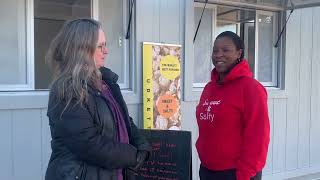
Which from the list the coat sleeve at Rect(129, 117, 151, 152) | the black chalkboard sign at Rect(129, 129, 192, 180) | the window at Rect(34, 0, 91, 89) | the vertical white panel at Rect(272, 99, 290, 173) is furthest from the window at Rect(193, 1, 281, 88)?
the coat sleeve at Rect(129, 117, 151, 152)

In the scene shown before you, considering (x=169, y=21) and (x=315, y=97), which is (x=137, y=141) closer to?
(x=169, y=21)

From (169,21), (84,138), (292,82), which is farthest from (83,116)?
(292,82)

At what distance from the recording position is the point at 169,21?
14.5 ft

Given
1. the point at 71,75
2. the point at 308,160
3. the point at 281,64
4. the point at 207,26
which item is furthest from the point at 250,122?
the point at 308,160

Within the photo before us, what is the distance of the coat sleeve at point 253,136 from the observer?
2.35 meters

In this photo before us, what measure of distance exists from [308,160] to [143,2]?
359 centimetres

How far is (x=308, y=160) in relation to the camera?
5.93 meters

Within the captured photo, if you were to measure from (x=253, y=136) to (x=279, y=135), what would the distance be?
3.34m

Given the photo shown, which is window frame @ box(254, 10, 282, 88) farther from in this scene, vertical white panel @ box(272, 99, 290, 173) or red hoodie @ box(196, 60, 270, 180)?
red hoodie @ box(196, 60, 270, 180)

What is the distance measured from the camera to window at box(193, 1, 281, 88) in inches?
194

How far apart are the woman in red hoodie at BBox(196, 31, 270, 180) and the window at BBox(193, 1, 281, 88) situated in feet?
7.23

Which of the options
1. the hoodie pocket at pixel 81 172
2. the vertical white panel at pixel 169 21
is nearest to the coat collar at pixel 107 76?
the hoodie pocket at pixel 81 172

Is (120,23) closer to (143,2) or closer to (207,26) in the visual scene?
(143,2)

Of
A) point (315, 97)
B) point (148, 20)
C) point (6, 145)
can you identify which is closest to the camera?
point (6, 145)
